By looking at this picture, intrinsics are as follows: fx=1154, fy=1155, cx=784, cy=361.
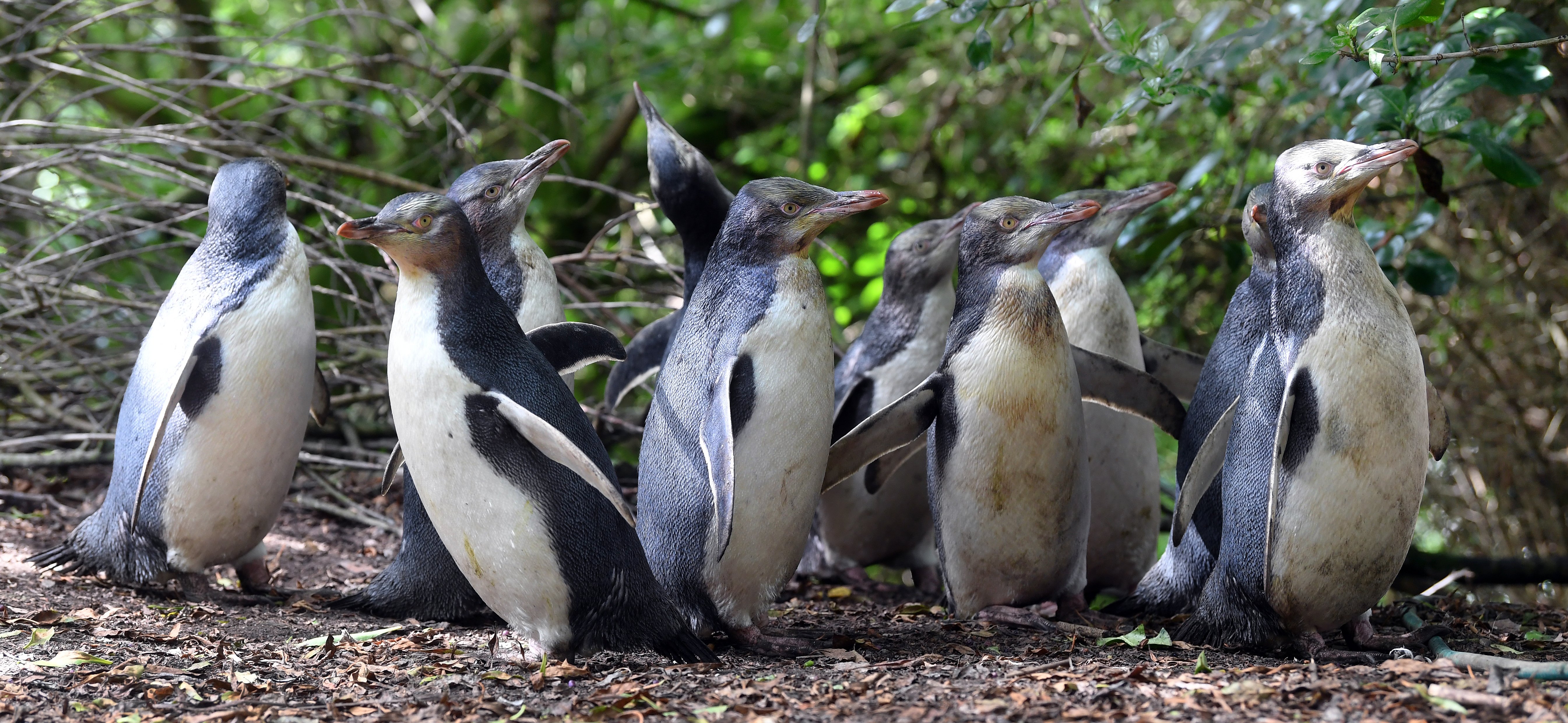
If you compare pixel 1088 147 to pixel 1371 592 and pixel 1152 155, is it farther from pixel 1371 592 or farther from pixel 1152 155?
pixel 1371 592

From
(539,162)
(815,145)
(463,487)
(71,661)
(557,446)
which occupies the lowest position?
(71,661)

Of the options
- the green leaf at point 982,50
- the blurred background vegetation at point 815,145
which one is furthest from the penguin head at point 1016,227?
the green leaf at point 982,50

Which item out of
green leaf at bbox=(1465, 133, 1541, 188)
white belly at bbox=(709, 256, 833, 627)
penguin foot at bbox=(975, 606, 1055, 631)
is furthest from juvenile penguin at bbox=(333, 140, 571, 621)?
green leaf at bbox=(1465, 133, 1541, 188)

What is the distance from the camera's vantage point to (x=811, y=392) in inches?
119

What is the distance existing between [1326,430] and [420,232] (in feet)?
7.22

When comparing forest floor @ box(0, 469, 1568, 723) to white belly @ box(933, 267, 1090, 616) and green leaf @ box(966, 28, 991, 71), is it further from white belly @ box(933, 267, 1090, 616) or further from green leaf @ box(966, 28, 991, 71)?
green leaf @ box(966, 28, 991, 71)

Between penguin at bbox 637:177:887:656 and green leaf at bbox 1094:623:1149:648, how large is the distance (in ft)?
2.59

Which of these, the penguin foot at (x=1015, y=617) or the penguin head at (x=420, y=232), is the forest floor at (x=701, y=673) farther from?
the penguin head at (x=420, y=232)

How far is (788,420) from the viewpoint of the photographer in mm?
2961

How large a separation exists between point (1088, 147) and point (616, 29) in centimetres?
345

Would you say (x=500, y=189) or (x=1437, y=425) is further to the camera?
(x=500, y=189)

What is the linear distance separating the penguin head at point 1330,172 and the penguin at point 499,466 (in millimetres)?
1815

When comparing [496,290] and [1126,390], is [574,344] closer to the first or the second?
[496,290]

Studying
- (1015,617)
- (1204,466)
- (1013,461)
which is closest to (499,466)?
(1013,461)
